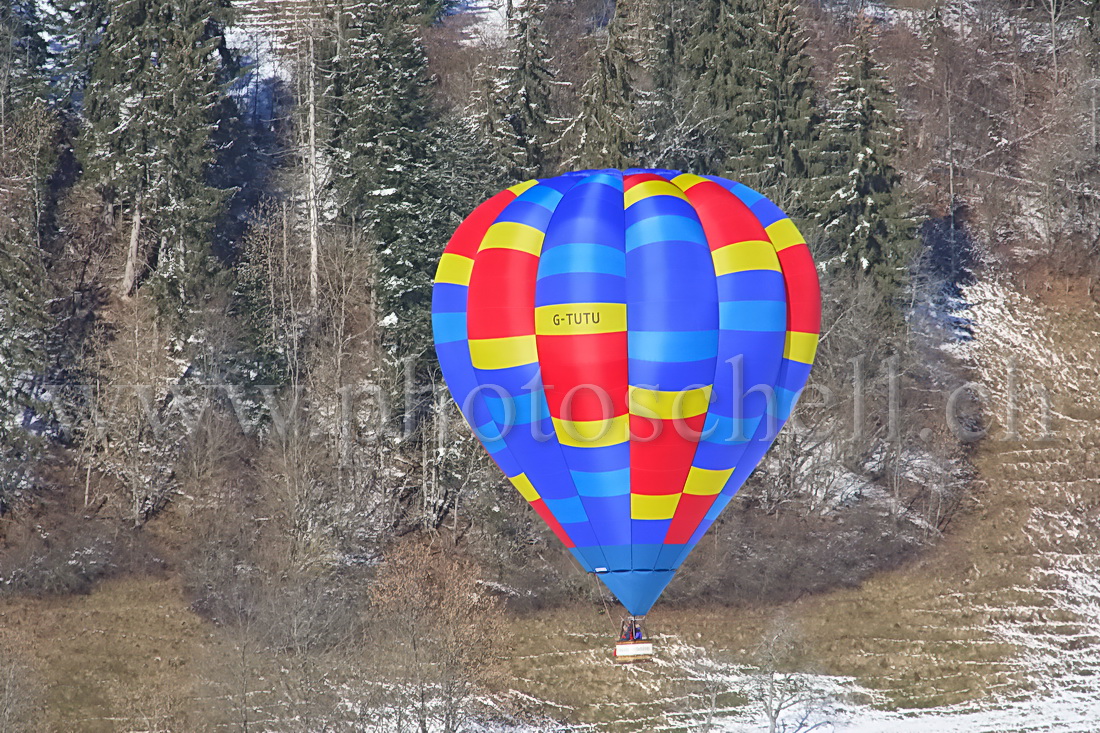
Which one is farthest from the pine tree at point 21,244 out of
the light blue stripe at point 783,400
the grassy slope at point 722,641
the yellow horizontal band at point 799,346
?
the yellow horizontal band at point 799,346

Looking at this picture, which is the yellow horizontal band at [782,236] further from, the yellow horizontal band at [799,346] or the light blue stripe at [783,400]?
the light blue stripe at [783,400]

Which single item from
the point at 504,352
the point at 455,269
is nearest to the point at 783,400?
the point at 504,352

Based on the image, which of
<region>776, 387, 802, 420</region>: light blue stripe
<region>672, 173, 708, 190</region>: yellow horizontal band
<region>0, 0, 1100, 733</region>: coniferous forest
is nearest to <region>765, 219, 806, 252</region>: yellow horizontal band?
<region>672, 173, 708, 190</region>: yellow horizontal band

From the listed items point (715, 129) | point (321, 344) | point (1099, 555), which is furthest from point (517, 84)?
point (1099, 555)

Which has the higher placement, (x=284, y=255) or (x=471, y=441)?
(x=284, y=255)

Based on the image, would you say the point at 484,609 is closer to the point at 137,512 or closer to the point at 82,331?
the point at 137,512

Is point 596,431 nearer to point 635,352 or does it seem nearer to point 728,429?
point 635,352
